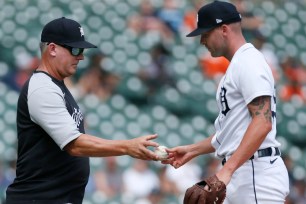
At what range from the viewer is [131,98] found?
8625mm

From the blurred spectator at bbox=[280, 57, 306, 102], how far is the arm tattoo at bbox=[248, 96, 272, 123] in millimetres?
5651

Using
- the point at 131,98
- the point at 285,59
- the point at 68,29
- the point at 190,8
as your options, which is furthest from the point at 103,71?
the point at 68,29

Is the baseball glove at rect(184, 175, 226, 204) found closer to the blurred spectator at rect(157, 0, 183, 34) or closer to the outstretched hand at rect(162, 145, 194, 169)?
the outstretched hand at rect(162, 145, 194, 169)

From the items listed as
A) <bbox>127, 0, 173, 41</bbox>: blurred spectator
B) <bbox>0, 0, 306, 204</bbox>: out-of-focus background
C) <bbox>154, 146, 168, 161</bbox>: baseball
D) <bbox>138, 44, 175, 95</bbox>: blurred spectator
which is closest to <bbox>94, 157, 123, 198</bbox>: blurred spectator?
<bbox>0, 0, 306, 204</bbox>: out-of-focus background

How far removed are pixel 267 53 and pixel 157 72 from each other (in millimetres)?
1606

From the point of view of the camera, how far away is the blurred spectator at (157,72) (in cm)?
875

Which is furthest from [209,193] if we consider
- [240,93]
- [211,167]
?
[211,167]

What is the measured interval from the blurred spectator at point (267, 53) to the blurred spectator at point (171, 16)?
1.07 metres

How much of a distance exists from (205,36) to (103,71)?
471 centimetres

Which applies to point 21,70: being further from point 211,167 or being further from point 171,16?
point 211,167

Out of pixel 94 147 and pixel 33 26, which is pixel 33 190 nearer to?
pixel 94 147

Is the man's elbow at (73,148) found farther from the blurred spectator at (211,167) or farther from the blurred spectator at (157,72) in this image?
the blurred spectator at (157,72)

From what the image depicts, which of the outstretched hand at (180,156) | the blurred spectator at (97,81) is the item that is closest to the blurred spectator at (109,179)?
the blurred spectator at (97,81)

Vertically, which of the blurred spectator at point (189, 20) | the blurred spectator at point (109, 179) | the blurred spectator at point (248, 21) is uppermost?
the blurred spectator at point (189, 20)
